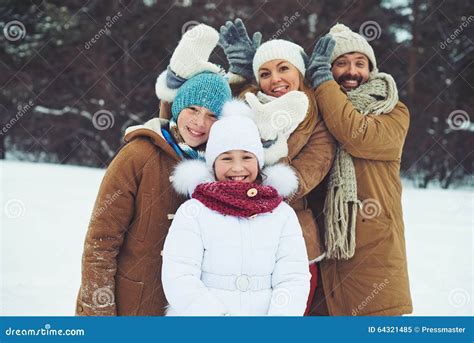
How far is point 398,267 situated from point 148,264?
51.4 inches

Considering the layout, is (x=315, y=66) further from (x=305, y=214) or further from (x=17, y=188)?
(x=17, y=188)

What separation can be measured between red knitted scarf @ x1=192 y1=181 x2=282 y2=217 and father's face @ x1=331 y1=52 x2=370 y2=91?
1032mm

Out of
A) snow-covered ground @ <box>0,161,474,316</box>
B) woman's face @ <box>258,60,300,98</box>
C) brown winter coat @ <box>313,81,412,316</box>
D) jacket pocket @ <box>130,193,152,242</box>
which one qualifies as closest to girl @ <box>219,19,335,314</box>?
woman's face @ <box>258,60,300,98</box>

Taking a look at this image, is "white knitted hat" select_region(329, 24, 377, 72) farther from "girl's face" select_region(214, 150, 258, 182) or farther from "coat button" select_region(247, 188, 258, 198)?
"coat button" select_region(247, 188, 258, 198)

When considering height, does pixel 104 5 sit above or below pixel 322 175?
above

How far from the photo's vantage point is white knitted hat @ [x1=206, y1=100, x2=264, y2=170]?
97.6 inches

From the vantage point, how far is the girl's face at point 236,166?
246 cm

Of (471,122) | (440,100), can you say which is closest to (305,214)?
(471,122)

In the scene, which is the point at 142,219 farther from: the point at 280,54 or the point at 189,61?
the point at 280,54

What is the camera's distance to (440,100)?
11.7 m

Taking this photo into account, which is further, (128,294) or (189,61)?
(189,61)

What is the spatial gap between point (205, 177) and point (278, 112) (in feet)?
1.59

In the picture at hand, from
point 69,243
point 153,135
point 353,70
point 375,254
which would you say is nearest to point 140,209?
point 153,135

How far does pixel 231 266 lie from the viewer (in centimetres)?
237
